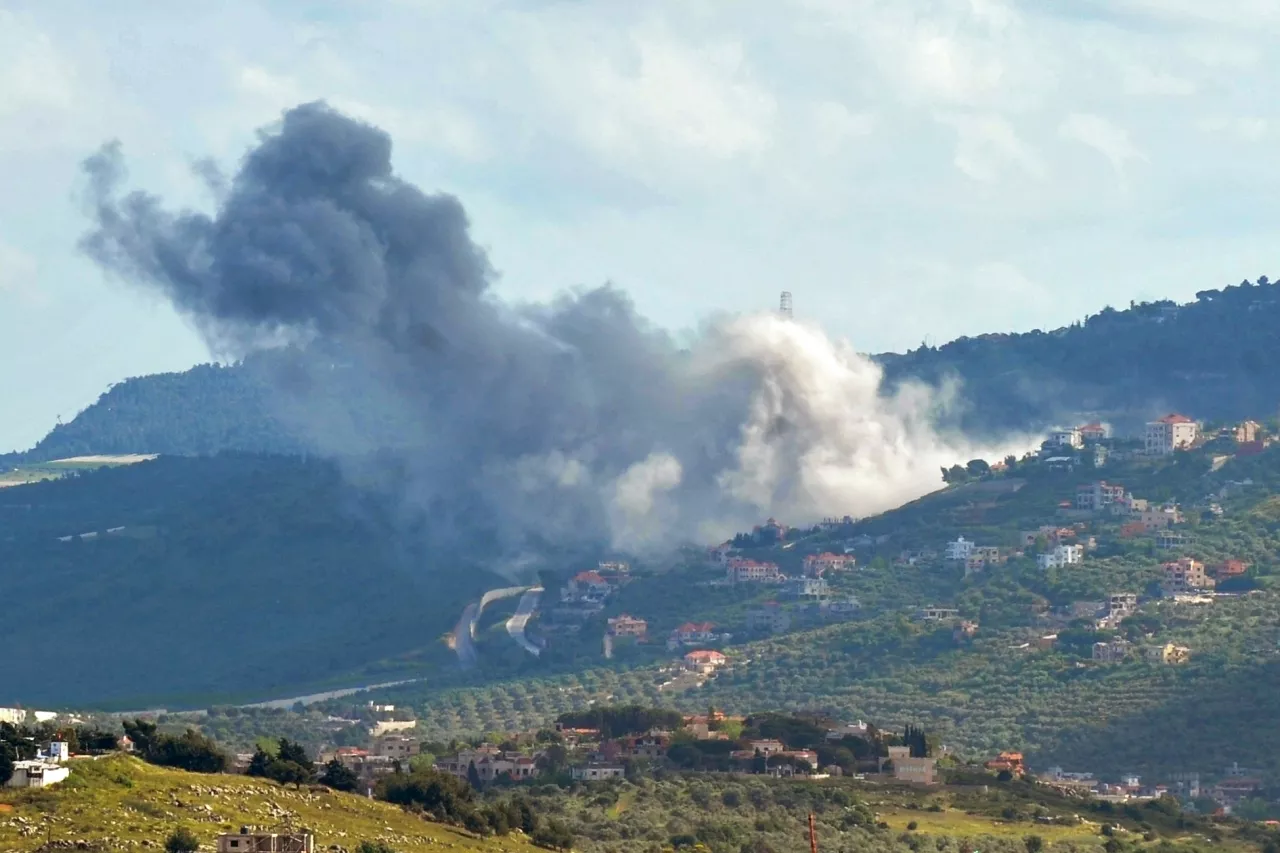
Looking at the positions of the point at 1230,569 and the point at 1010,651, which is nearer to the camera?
the point at 1010,651

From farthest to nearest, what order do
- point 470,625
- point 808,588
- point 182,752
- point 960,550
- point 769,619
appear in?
1. point 960,550
2. point 470,625
3. point 808,588
4. point 769,619
5. point 182,752

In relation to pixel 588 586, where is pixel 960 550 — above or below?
below

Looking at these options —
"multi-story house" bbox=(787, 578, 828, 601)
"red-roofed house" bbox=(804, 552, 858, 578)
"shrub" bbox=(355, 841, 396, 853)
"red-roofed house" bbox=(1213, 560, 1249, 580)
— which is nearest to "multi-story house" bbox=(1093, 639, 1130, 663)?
"red-roofed house" bbox=(1213, 560, 1249, 580)

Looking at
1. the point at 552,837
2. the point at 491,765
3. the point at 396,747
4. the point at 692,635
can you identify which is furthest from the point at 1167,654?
the point at 552,837

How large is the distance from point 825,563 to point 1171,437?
1093 inches

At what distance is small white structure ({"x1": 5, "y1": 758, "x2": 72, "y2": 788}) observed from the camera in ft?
224

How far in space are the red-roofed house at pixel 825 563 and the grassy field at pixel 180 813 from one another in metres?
104

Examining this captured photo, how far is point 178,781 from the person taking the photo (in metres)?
71.4

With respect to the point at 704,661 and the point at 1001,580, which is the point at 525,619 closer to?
the point at 704,661

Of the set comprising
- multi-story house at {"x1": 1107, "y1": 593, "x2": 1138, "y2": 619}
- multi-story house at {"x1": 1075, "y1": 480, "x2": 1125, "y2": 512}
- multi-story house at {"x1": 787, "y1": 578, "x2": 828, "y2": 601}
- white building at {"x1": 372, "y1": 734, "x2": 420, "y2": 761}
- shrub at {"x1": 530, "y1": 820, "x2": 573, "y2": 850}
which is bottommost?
shrub at {"x1": 530, "y1": 820, "x2": 573, "y2": 850}

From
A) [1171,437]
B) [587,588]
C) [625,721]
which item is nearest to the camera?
[625,721]

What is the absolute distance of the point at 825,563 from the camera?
18138 cm

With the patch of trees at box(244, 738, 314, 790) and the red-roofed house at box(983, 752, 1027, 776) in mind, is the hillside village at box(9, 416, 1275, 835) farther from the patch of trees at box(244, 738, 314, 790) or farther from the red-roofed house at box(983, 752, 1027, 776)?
the patch of trees at box(244, 738, 314, 790)

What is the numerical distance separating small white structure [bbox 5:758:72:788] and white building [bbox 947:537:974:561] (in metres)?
112
